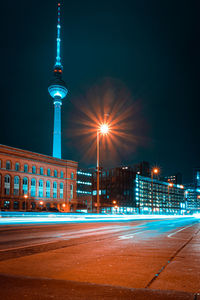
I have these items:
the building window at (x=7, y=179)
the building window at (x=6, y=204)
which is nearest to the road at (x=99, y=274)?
the building window at (x=6, y=204)

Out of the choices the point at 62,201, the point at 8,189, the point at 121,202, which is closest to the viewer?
the point at 8,189

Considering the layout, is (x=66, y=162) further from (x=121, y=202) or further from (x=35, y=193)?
(x=121, y=202)

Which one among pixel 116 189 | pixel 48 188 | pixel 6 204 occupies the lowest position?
pixel 6 204

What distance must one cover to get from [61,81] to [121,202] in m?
68.8

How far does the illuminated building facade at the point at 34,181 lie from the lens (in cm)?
7544

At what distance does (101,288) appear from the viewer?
4.68 meters

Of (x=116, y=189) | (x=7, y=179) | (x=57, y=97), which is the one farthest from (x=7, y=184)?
(x=116, y=189)

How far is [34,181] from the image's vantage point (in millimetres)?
83375

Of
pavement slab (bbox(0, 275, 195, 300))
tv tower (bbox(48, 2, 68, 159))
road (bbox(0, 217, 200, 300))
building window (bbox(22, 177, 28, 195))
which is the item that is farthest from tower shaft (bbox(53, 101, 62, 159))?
pavement slab (bbox(0, 275, 195, 300))

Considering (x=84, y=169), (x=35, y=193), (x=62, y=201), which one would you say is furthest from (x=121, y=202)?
(x=35, y=193)

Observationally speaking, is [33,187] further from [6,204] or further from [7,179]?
[6,204]

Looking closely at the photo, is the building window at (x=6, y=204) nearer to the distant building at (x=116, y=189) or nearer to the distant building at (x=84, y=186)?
the distant building at (x=84, y=186)

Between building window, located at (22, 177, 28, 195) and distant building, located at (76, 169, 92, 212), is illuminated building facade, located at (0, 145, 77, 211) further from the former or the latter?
distant building, located at (76, 169, 92, 212)

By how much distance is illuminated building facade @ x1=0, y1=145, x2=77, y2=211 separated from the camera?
7544 cm
